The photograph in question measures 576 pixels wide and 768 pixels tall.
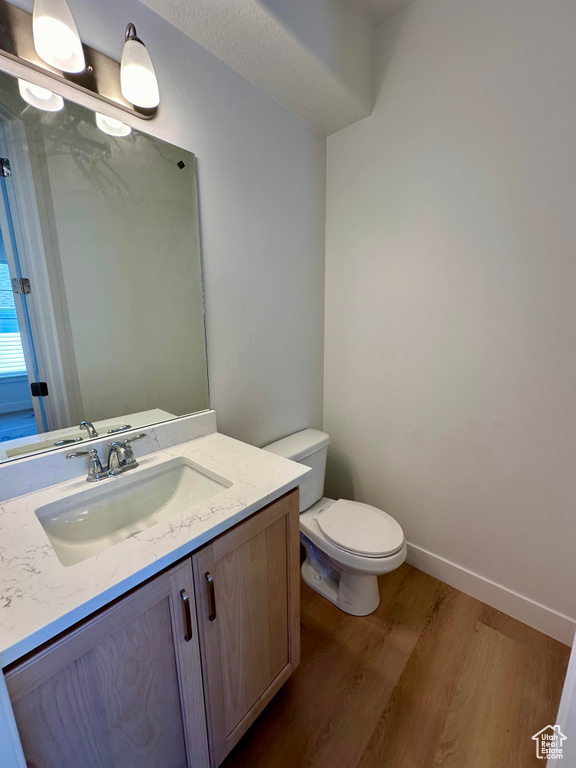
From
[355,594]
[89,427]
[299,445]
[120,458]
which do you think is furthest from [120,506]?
[355,594]

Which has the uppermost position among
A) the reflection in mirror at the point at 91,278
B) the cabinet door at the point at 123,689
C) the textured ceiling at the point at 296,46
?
the textured ceiling at the point at 296,46

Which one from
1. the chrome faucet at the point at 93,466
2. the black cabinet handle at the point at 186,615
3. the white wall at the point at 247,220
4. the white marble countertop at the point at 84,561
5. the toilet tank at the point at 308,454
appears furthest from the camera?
the toilet tank at the point at 308,454

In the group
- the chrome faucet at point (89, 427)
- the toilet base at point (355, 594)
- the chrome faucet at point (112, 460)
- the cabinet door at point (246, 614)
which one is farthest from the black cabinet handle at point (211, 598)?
the toilet base at point (355, 594)

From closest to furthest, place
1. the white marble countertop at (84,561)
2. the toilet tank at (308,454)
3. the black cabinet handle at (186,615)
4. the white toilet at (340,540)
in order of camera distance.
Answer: the white marble countertop at (84,561), the black cabinet handle at (186,615), the white toilet at (340,540), the toilet tank at (308,454)

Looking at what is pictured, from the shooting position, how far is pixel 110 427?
1105 millimetres

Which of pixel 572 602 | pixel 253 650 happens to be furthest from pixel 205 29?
pixel 572 602

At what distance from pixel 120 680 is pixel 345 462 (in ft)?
5.00

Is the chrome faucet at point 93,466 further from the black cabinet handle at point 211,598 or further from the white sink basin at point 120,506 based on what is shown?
the black cabinet handle at point 211,598

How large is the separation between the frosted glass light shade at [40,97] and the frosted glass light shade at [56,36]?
0.22ft

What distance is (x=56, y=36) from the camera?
0.83 metres

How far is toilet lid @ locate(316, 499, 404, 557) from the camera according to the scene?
53.4 inches

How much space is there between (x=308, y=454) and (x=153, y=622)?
1.04 meters

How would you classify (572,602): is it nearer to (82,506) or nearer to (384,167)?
(82,506)

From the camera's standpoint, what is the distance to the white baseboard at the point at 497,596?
135cm
